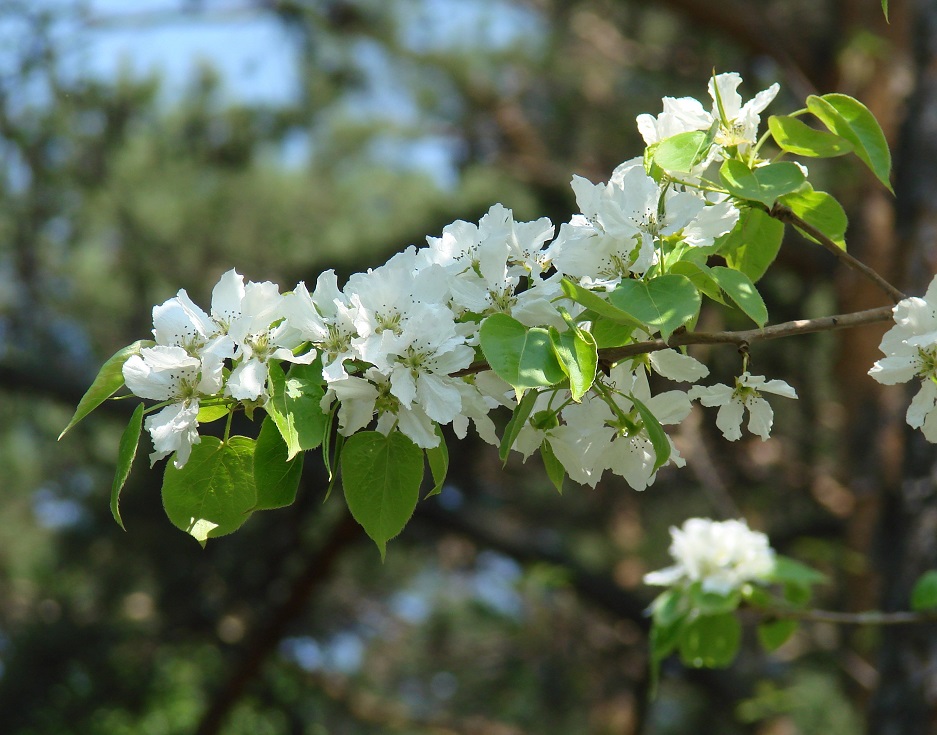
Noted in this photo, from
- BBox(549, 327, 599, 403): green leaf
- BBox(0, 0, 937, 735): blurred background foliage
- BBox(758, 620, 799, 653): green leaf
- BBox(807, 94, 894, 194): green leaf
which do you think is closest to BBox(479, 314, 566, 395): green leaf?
BBox(549, 327, 599, 403): green leaf

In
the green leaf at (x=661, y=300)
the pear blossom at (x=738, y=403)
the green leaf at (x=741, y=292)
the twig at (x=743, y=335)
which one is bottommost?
the pear blossom at (x=738, y=403)

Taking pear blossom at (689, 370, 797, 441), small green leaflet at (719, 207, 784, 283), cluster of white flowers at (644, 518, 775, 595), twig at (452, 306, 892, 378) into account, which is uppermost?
twig at (452, 306, 892, 378)

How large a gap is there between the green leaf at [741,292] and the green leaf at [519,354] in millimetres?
146

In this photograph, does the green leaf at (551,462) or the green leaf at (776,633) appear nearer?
the green leaf at (551,462)

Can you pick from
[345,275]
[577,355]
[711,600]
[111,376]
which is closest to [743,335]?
[577,355]

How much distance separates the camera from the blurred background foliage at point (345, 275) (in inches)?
165

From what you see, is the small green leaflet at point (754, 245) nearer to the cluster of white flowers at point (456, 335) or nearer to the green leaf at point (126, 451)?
the cluster of white flowers at point (456, 335)

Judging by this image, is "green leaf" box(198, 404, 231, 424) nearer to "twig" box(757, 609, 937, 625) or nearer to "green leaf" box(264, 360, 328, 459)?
"green leaf" box(264, 360, 328, 459)

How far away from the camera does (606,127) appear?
17.4ft

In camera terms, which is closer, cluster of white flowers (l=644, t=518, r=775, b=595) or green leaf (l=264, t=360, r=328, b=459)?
green leaf (l=264, t=360, r=328, b=459)

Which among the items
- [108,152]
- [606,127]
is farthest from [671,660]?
[108,152]

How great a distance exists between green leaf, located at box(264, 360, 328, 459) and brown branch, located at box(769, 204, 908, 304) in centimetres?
43

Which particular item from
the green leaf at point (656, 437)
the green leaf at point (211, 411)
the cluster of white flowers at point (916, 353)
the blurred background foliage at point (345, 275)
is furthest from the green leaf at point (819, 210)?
the blurred background foliage at point (345, 275)

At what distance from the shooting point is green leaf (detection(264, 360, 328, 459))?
70 cm
